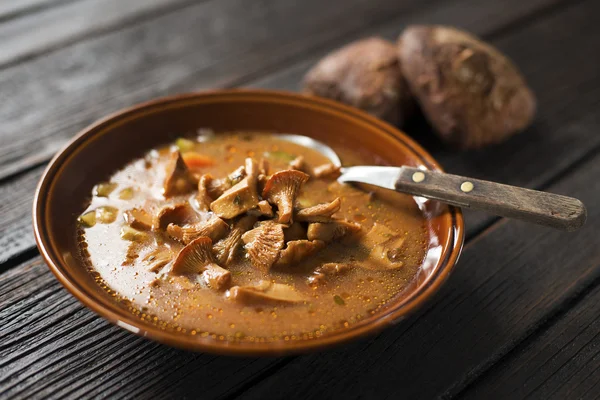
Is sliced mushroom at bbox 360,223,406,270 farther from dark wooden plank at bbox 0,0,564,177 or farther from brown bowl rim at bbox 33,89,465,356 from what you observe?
dark wooden plank at bbox 0,0,564,177

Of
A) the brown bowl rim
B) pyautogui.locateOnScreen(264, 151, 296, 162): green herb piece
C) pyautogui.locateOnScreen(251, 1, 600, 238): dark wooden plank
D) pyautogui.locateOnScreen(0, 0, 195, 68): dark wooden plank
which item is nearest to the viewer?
the brown bowl rim

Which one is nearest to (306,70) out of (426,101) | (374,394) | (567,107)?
(426,101)

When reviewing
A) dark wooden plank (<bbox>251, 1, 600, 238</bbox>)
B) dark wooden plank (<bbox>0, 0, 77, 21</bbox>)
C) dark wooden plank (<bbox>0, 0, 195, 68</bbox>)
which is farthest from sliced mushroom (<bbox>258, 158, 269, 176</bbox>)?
dark wooden plank (<bbox>0, 0, 77, 21</bbox>)

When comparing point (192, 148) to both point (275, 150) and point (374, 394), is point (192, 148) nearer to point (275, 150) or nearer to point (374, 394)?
point (275, 150)

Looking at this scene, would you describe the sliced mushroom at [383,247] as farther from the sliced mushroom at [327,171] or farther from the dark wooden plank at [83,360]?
the dark wooden plank at [83,360]

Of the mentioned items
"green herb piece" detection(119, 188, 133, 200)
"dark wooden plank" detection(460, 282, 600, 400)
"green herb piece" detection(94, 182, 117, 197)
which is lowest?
"dark wooden plank" detection(460, 282, 600, 400)

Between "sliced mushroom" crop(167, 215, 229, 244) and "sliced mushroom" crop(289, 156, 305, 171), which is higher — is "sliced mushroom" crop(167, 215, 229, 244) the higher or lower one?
the higher one

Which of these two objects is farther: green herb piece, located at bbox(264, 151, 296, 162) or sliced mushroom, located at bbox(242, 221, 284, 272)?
green herb piece, located at bbox(264, 151, 296, 162)

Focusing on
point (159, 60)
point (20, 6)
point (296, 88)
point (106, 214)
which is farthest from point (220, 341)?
point (20, 6)

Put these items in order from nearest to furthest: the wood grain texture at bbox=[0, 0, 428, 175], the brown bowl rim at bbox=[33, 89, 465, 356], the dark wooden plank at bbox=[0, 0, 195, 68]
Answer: the brown bowl rim at bbox=[33, 89, 465, 356] → the wood grain texture at bbox=[0, 0, 428, 175] → the dark wooden plank at bbox=[0, 0, 195, 68]

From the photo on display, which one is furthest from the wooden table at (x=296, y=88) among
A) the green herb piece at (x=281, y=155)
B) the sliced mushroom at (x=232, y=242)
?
the green herb piece at (x=281, y=155)
